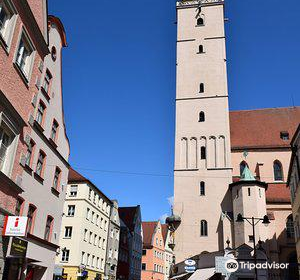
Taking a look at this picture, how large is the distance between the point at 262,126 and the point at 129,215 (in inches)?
1101

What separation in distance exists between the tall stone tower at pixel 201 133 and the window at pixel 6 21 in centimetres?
2757

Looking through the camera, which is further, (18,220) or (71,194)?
(71,194)

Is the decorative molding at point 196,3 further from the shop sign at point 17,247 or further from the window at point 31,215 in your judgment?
the shop sign at point 17,247

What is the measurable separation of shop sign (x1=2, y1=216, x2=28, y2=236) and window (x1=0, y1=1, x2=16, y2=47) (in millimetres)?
4535

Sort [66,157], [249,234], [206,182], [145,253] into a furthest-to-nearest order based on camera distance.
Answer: [145,253]
[206,182]
[249,234]
[66,157]

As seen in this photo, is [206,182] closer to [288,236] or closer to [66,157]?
[288,236]

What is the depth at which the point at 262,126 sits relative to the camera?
42469 millimetres

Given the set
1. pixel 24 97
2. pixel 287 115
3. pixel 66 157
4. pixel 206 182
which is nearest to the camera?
pixel 24 97

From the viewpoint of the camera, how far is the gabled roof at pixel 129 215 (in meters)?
59.6

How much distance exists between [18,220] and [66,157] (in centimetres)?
1204

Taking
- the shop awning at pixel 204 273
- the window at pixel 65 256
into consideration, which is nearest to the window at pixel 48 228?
A: the shop awning at pixel 204 273

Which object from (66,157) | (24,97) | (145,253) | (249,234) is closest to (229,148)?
(249,234)

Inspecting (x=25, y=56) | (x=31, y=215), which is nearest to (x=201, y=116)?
(x=31, y=215)

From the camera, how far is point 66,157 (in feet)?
71.0
